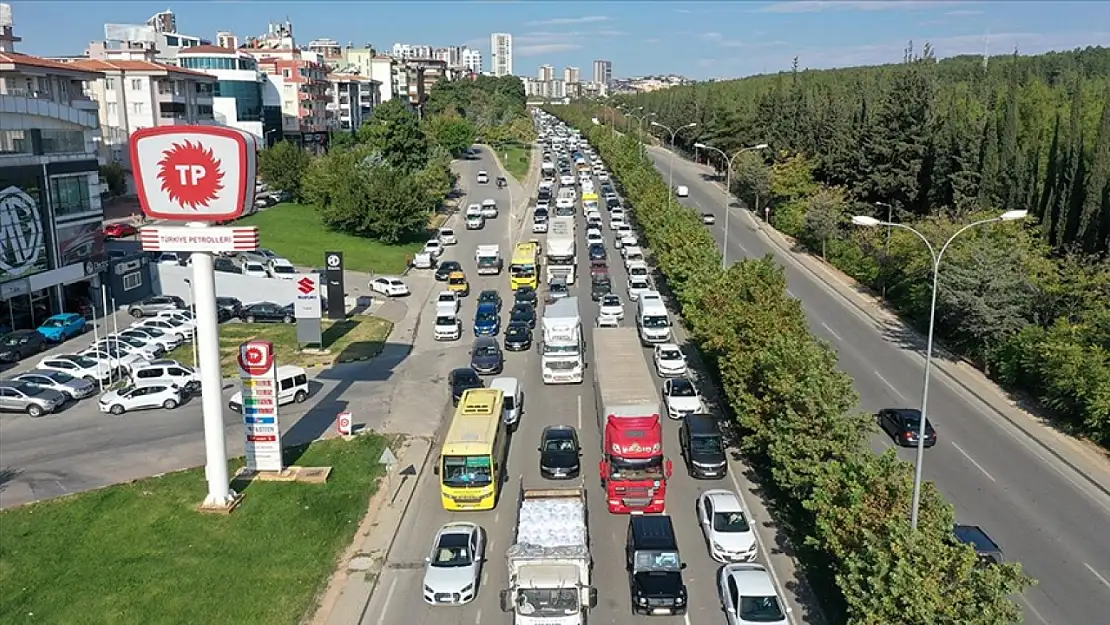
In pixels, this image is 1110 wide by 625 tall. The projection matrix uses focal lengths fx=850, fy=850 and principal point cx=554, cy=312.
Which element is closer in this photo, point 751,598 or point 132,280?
point 751,598

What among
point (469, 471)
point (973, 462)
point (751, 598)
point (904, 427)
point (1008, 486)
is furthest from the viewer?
point (904, 427)

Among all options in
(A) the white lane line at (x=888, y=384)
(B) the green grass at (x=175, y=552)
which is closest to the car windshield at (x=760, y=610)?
(B) the green grass at (x=175, y=552)

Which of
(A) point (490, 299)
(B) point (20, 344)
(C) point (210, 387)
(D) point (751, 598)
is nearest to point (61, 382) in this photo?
Result: (B) point (20, 344)

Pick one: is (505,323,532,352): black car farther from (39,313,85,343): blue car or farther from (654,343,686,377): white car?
(39,313,85,343): blue car

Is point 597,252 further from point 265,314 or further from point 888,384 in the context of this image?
point 888,384

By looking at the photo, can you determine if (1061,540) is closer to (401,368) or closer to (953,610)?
(953,610)

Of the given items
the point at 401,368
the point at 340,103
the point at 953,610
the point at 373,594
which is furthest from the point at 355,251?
the point at 340,103
